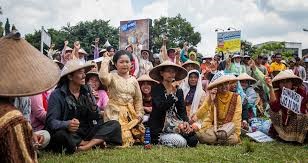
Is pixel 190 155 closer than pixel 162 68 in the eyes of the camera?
Yes

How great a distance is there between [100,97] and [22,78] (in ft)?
20.3

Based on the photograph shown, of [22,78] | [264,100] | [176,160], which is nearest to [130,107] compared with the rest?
[176,160]

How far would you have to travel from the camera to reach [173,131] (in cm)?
774

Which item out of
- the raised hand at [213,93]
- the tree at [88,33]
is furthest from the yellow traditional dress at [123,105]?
the tree at [88,33]

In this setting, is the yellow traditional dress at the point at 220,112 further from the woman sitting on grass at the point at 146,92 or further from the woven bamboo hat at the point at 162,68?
the woman sitting on grass at the point at 146,92

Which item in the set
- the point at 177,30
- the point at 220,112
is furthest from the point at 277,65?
the point at 177,30

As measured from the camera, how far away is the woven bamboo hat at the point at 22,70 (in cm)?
266

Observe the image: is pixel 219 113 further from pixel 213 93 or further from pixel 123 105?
pixel 123 105

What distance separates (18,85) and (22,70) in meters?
0.13

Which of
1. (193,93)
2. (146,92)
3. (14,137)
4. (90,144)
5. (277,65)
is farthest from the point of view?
(277,65)

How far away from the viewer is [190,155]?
6316mm

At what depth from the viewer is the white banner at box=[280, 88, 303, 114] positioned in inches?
306

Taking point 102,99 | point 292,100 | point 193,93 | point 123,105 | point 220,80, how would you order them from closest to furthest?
1. point 292,100
2. point 123,105
3. point 220,80
4. point 102,99
5. point 193,93

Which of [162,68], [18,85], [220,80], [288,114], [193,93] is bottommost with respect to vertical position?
[288,114]
